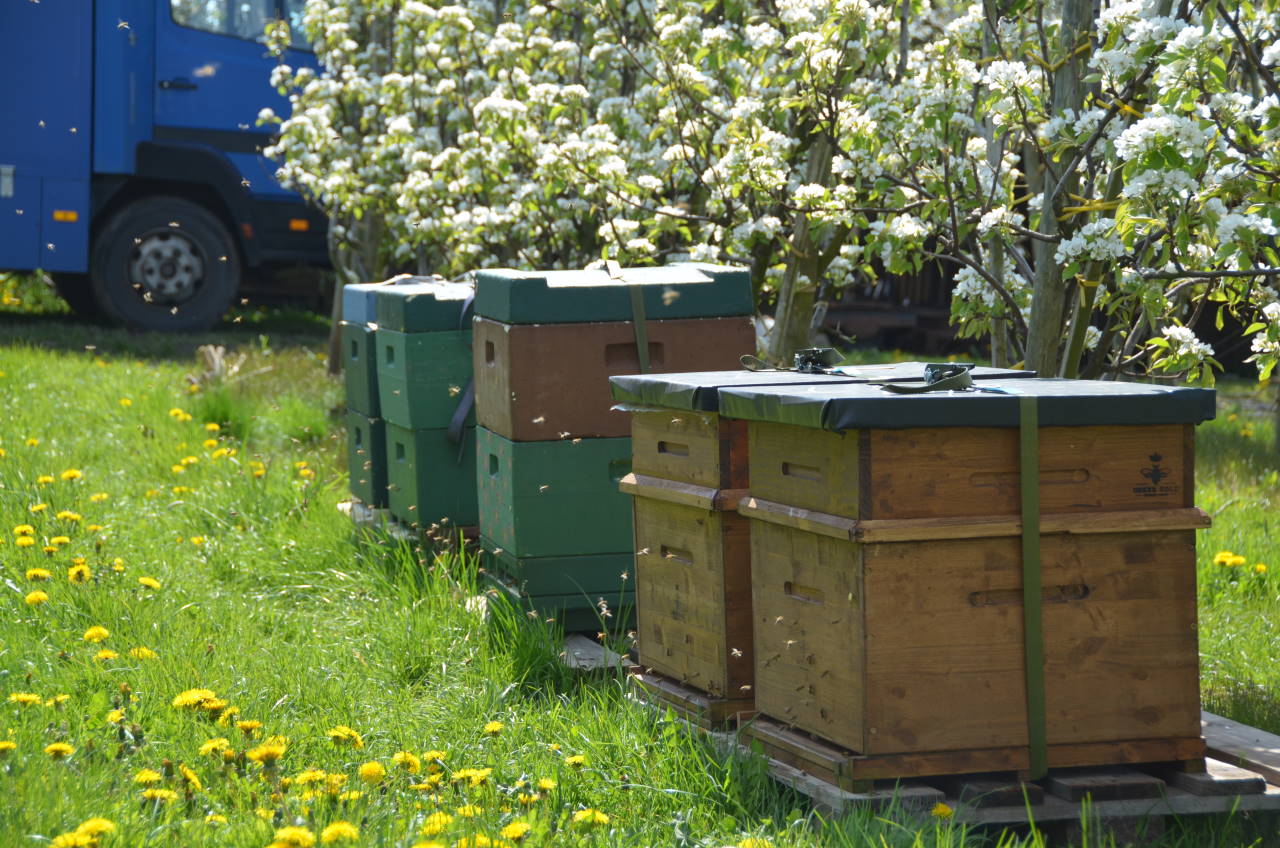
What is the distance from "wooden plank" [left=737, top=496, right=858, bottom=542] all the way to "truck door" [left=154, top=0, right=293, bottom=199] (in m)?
9.61

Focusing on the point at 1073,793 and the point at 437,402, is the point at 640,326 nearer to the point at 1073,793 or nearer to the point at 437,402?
the point at 437,402

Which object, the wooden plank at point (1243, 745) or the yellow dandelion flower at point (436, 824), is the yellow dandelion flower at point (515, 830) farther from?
the wooden plank at point (1243, 745)

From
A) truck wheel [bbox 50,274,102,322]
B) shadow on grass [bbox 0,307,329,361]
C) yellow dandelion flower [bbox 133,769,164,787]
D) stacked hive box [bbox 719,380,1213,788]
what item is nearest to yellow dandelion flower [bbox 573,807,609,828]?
stacked hive box [bbox 719,380,1213,788]

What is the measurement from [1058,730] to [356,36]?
8.70 meters

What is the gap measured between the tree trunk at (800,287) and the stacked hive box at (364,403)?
175 centimetres

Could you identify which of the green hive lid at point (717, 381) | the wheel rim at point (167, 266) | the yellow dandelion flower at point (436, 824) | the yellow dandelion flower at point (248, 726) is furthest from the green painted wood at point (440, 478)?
the wheel rim at point (167, 266)

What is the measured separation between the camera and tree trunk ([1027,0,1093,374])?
15.7ft

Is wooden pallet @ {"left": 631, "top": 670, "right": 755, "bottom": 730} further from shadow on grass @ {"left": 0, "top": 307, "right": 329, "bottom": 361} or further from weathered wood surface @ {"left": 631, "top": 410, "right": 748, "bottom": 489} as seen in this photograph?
shadow on grass @ {"left": 0, "top": 307, "right": 329, "bottom": 361}

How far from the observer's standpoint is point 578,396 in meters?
4.74

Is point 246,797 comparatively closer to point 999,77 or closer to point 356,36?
point 999,77

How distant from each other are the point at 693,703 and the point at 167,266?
1013 centimetres

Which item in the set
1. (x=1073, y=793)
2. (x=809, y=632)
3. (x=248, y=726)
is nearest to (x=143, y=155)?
(x=248, y=726)

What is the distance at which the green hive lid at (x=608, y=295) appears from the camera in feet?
15.4

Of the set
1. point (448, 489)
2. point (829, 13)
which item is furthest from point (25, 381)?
point (829, 13)
